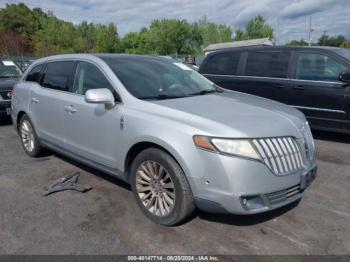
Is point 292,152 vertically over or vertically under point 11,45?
under

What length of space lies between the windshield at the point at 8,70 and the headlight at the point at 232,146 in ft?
27.6

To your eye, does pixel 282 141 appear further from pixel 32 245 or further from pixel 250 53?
pixel 250 53

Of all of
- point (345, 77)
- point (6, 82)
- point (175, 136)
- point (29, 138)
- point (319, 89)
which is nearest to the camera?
point (175, 136)

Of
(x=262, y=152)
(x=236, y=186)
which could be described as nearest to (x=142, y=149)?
(x=236, y=186)

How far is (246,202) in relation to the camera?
9.57ft

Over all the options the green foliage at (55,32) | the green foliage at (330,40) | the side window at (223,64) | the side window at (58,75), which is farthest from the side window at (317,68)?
the green foliage at (330,40)

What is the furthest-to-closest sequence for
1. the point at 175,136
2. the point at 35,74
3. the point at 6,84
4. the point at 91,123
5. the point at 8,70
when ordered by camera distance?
the point at 8,70 < the point at 6,84 < the point at 35,74 < the point at 91,123 < the point at 175,136

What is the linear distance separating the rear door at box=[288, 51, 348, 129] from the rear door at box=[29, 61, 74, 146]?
4267 millimetres

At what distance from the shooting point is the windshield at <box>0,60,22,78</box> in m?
9.61

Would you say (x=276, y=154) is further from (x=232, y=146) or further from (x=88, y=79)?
(x=88, y=79)

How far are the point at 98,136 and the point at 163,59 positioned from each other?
58.1 inches

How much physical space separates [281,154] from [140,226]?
4.99 ft

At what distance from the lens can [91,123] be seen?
400cm

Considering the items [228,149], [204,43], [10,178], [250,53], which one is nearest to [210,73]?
[250,53]
